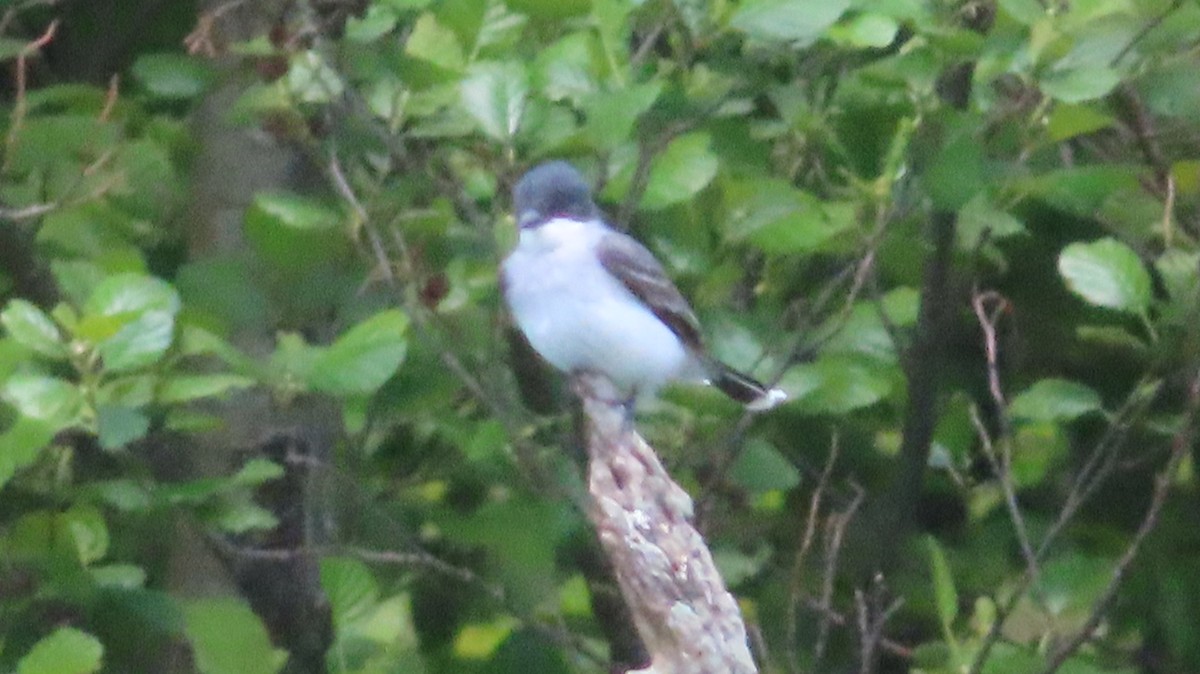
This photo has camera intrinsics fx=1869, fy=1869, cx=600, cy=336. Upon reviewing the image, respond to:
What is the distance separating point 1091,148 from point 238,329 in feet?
5.87

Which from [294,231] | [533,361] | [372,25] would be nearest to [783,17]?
[372,25]

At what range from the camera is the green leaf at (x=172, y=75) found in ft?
11.1

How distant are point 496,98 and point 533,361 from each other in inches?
34.1

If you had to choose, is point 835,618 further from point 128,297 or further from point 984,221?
point 128,297

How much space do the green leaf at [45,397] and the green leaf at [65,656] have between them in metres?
0.38

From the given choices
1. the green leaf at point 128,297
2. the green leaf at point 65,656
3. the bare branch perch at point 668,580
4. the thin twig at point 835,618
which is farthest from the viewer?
the thin twig at point 835,618

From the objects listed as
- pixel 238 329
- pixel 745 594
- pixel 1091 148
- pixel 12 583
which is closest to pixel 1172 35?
pixel 1091 148

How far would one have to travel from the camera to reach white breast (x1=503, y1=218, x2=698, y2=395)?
10.8ft

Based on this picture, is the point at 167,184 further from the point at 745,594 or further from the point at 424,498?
the point at 745,594

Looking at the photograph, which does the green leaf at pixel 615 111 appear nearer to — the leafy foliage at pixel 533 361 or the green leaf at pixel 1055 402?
the leafy foliage at pixel 533 361

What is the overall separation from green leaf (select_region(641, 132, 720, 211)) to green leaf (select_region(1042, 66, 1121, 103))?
1.85ft

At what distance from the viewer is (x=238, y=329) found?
11.1ft

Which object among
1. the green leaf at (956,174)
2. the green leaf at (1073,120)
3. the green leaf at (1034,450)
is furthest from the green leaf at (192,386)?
the green leaf at (1034,450)

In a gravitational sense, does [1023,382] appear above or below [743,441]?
below
